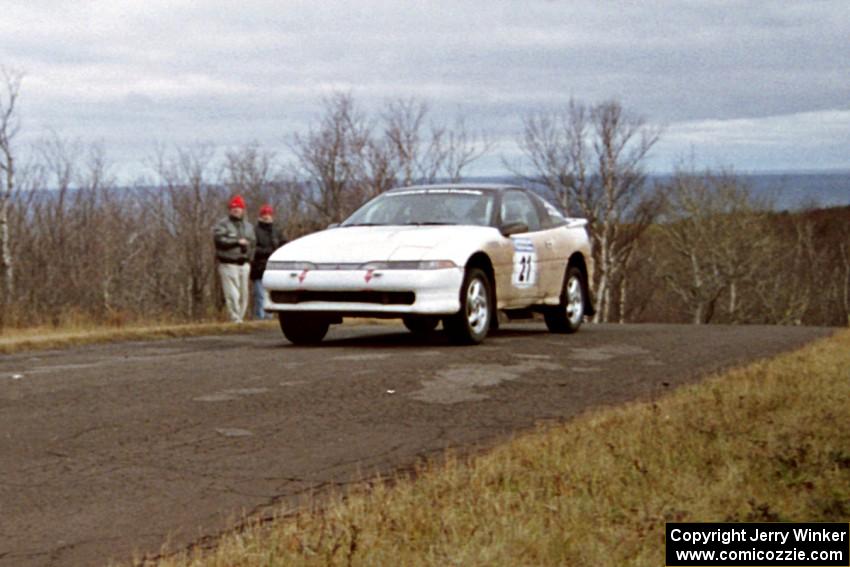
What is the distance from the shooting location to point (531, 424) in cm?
812

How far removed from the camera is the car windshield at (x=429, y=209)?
44.3 ft

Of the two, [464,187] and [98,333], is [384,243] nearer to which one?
[464,187]

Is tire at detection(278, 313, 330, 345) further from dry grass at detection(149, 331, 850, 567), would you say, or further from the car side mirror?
dry grass at detection(149, 331, 850, 567)

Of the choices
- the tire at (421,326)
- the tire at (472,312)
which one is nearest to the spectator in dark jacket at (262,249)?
the tire at (421,326)

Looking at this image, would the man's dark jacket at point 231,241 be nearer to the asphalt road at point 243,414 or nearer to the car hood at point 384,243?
the asphalt road at point 243,414

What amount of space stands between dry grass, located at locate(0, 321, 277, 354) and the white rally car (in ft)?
8.39

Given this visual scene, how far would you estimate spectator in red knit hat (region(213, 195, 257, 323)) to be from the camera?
18.2m

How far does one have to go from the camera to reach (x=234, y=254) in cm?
1831

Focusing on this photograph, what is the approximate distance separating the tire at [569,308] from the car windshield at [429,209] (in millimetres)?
1750

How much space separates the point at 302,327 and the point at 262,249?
20.3 feet

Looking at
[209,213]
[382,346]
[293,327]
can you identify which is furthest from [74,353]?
[209,213]

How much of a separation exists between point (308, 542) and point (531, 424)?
137 inches

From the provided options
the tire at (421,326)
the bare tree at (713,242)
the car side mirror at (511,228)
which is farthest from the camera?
the bare tree at (713,242)

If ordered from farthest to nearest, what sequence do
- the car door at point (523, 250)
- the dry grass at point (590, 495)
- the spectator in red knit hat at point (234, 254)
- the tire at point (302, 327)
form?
the spectator in red knit hat at point (234, 254) → the car door at point (523, 250) → the tire at point (302, 327) → the dry grass at point (590, 495)
